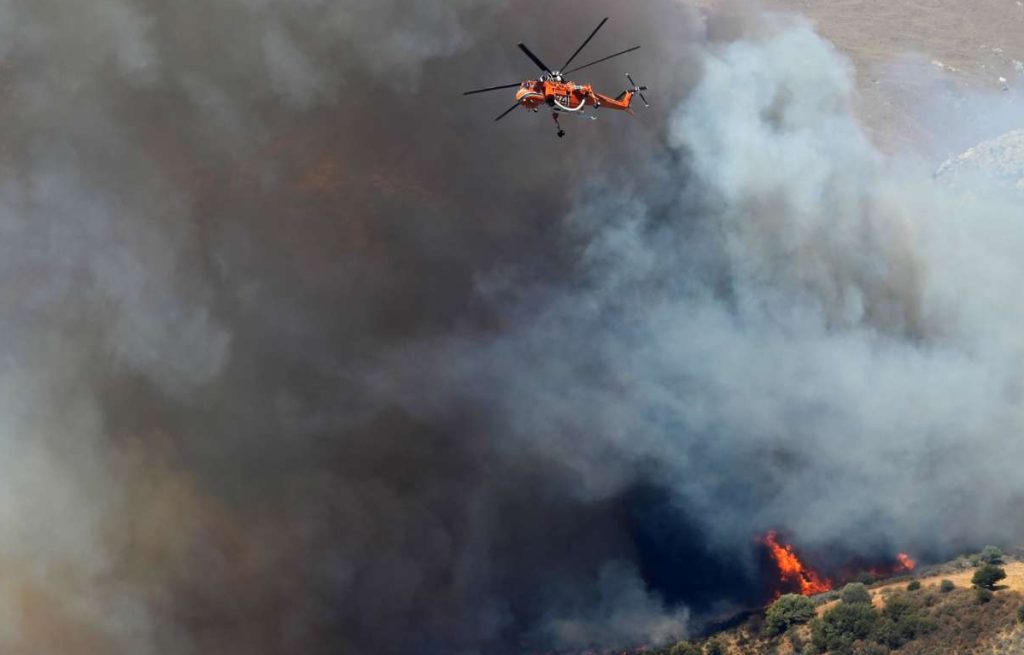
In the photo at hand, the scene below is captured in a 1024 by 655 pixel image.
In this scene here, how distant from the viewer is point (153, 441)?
52.3 metres

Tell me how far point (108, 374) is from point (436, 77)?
1897cm

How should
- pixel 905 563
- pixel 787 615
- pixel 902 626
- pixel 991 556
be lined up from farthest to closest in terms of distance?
pixel 905 563 → pixel 991 556 → pixel 787 615 → pixel 902 626

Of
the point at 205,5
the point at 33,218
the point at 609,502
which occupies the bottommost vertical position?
the point at 609,502

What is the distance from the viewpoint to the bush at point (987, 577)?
2076 inches

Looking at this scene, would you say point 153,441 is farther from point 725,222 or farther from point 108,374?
point 725,222

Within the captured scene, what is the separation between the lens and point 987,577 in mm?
52719

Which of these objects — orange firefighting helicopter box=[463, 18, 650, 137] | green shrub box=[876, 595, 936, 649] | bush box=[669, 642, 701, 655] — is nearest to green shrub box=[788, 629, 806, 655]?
green shrub box=[876, 595, 936, 649]

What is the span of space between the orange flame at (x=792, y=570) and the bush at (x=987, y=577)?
8303 mm

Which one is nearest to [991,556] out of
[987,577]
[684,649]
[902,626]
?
[987,577]

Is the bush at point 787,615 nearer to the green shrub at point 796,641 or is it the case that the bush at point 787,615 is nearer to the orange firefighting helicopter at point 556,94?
the green shrub at point 796,641

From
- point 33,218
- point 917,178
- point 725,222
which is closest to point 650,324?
point 725,222

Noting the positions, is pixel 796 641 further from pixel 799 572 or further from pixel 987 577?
pixel 987 577

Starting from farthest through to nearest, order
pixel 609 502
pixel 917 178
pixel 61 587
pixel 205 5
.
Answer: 1. pixel 917 178
2. pixel 609 502
3. pixel 205 5
4. pixel 61 587

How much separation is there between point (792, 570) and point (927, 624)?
9.33m
